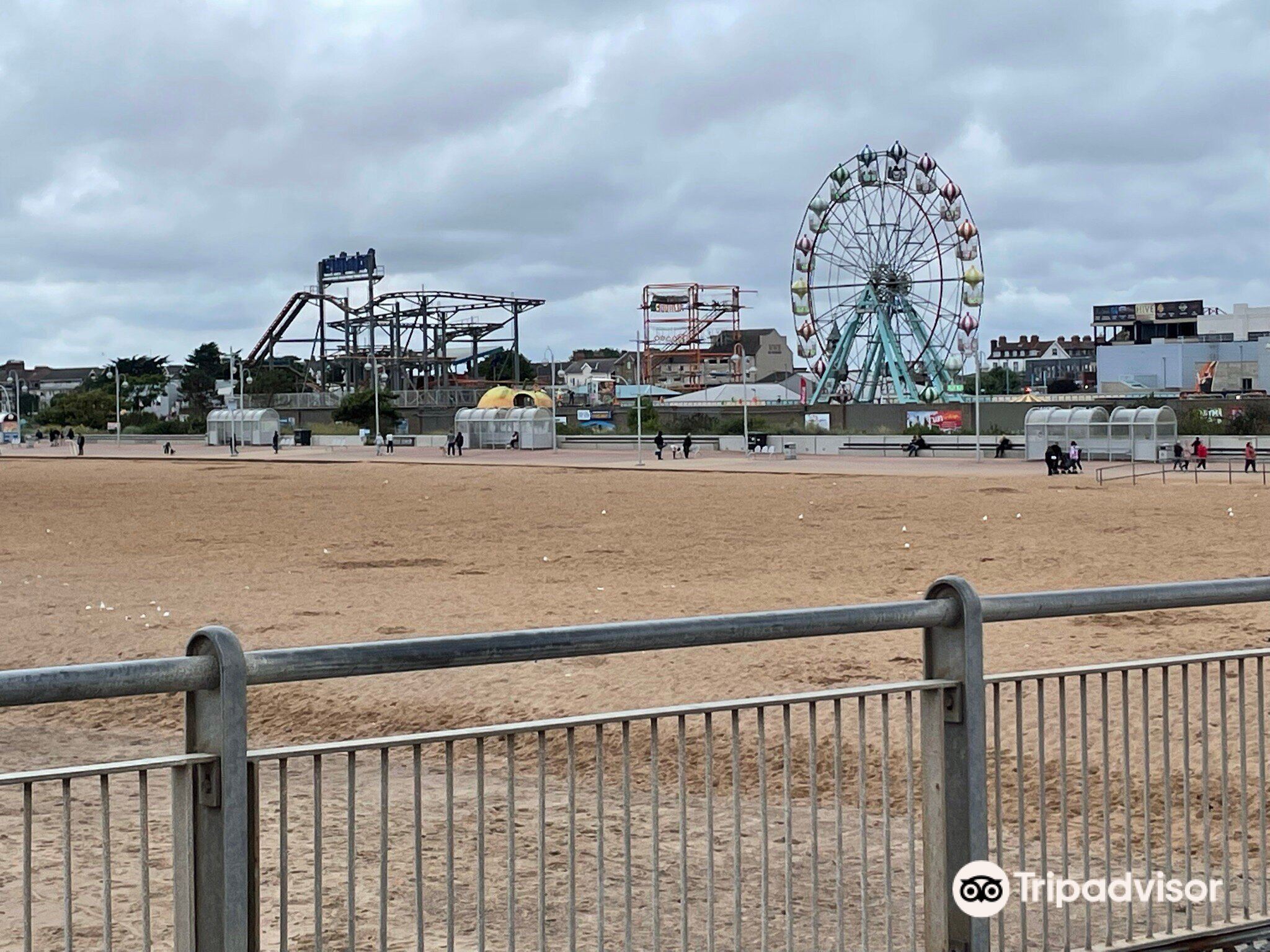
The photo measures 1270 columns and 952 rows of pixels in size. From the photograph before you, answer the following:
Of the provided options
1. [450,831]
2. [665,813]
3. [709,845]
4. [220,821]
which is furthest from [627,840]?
[665,813]

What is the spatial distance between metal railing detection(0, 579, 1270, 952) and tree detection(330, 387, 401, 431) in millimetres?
94864

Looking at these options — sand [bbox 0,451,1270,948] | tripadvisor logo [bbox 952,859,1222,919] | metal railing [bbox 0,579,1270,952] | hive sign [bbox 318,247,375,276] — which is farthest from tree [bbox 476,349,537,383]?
tripadvisor logo [bbox 952,859,1222,919]

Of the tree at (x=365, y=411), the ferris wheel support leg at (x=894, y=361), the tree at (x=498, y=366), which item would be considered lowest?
the tree at (x=365, y=411)

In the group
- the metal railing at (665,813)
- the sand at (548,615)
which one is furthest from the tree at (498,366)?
the metal railing at (665,813)

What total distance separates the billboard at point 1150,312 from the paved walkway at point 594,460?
10445 cm

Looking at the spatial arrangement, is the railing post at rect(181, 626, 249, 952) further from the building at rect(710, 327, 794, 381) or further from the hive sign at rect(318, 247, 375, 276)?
the building at rect(710, 327, 794, 381)

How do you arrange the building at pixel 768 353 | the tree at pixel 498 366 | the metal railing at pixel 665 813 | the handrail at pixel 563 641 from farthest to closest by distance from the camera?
the building at pixel 768 353 → the tree at pixel 498 366 → the metal railing at pixel 665 813 → the handrail at pixel 563 641

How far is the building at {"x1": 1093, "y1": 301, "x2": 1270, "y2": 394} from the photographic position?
122 metres

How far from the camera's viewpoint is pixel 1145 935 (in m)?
4.32

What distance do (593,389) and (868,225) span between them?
3805 inches

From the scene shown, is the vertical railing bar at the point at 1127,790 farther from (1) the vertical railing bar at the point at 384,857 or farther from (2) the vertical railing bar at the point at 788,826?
(1) the vertical railing bar at the point at 384,857

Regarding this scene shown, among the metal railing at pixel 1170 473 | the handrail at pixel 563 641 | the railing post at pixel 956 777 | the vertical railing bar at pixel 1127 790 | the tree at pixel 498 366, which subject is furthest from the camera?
the tree at pixel 498 366

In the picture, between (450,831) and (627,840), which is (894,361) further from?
(450,831)

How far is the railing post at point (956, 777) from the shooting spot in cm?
376
